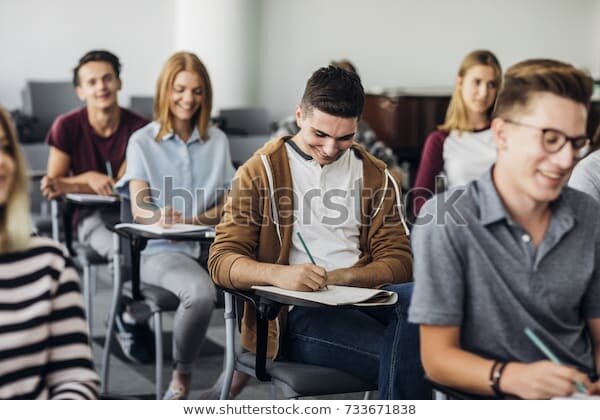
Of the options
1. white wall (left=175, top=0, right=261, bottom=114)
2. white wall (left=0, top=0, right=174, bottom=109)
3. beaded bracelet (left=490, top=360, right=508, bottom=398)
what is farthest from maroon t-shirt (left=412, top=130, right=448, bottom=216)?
white wall (left=0, top=0, right=174, bottom=109)

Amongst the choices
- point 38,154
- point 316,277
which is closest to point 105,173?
point 38,154

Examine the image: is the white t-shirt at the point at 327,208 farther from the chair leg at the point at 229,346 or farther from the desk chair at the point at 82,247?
the desk chair at the point at 82,247

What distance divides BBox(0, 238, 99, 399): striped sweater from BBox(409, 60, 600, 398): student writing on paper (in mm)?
553

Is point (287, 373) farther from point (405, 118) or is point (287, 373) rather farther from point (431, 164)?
point (405, 118)

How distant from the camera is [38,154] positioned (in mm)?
5027

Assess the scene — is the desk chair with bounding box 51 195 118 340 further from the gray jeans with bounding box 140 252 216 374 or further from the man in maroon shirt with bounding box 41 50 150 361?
the gray jeans with bounding box 140 252 216 374

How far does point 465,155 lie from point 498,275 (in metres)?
1.98

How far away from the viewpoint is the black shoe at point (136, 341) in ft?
12.1

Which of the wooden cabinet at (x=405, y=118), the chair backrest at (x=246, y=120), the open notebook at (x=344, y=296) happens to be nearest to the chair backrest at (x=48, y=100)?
the chair backrest at (x=246, y=120)

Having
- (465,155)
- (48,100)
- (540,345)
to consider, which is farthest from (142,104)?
(540,345)
